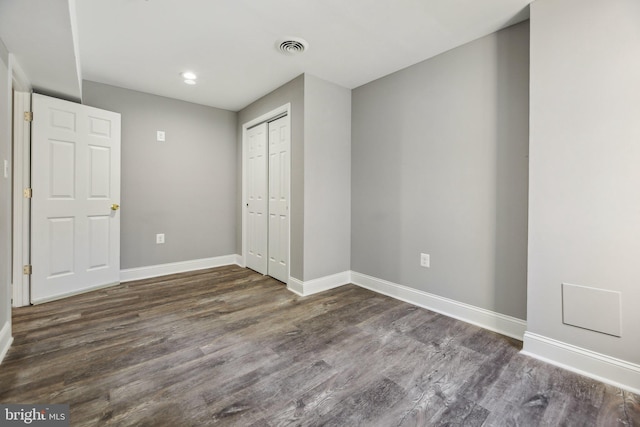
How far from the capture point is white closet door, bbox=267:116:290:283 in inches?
130

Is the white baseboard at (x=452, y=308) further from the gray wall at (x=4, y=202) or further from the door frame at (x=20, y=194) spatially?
the door frame at (x=20, y=194)

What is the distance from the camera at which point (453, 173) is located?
247cm

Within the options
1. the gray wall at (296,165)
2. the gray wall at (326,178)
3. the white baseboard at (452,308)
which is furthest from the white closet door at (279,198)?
the white baseboard at (452,308)

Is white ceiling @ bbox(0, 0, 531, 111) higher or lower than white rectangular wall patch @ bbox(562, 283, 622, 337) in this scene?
higher

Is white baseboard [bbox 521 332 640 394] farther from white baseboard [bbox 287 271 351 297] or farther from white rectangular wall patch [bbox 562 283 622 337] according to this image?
white baseboard [bbox 287 271 351 297]

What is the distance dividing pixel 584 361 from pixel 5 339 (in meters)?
3.70

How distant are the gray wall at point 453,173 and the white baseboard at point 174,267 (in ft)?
7.22

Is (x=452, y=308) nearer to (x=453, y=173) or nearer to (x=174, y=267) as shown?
(x=453, y=173)

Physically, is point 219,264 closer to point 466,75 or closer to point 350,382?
point 350,382

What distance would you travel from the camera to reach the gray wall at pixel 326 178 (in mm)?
3027

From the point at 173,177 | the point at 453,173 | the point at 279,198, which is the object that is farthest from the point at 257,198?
the point at 453,173

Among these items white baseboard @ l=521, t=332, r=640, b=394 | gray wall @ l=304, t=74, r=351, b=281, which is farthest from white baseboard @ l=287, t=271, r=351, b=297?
white baseboard @ l=521, t=332, r=640, b=394

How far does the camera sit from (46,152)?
271 cm

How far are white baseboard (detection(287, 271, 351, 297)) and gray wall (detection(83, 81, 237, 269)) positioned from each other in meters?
1.68
